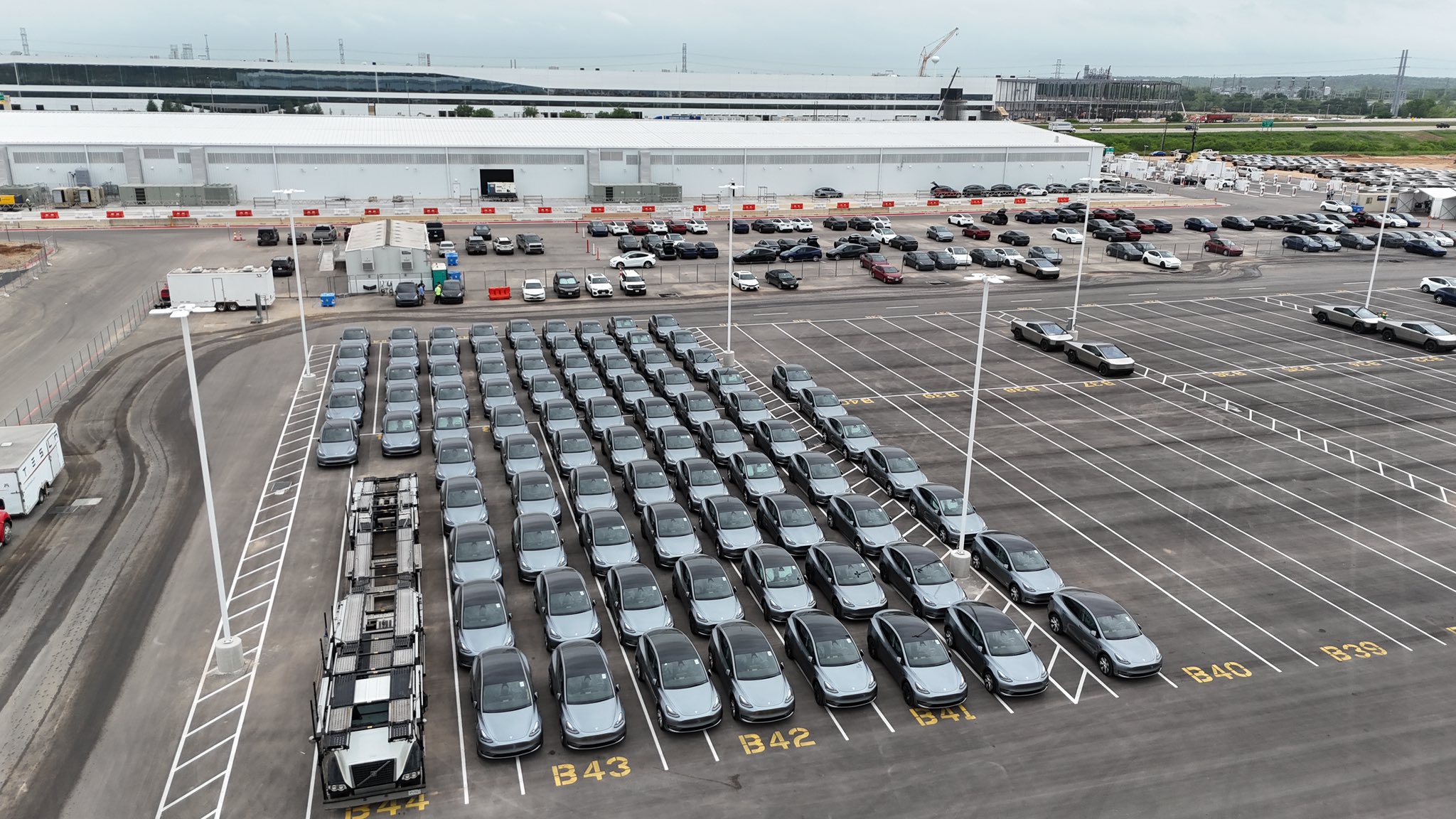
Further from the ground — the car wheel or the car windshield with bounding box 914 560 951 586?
the car windshield with bounding box 914 560 951 586

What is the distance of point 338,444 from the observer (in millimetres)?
31359

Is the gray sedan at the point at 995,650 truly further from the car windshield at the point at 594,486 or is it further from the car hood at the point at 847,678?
the car windshield at the point at 594,486

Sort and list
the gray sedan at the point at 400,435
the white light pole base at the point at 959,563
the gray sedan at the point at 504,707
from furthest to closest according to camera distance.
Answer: the gray sedan at the point at 400,435 → the white light pole base at the point at 959,563 → the gray sedan at the point at 504,707

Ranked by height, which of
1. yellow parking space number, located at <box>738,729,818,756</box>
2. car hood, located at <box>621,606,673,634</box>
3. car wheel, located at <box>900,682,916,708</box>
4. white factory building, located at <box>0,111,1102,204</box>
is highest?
white factory building, located at <box>0,111,1102,204</box>

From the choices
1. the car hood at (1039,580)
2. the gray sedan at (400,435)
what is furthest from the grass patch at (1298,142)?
the car hood at (1039,580)

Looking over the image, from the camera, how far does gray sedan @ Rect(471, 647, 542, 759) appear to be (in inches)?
698

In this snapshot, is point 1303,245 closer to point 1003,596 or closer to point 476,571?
point 1003,596

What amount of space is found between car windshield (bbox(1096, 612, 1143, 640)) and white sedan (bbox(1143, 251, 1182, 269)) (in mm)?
53238

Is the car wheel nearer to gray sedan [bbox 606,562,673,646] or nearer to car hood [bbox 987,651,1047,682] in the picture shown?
car hood [bbox 987,651,1047,682]

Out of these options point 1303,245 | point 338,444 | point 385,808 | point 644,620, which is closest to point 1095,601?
point 644,620

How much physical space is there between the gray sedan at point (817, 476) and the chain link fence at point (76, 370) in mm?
25722

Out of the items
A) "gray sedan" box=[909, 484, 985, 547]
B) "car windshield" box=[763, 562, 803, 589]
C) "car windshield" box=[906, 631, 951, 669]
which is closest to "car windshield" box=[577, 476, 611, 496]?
"car windshield" box=[763, 562, 803, 589]

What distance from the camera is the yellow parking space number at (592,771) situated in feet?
57.2

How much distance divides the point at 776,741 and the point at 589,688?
363 centimetres
